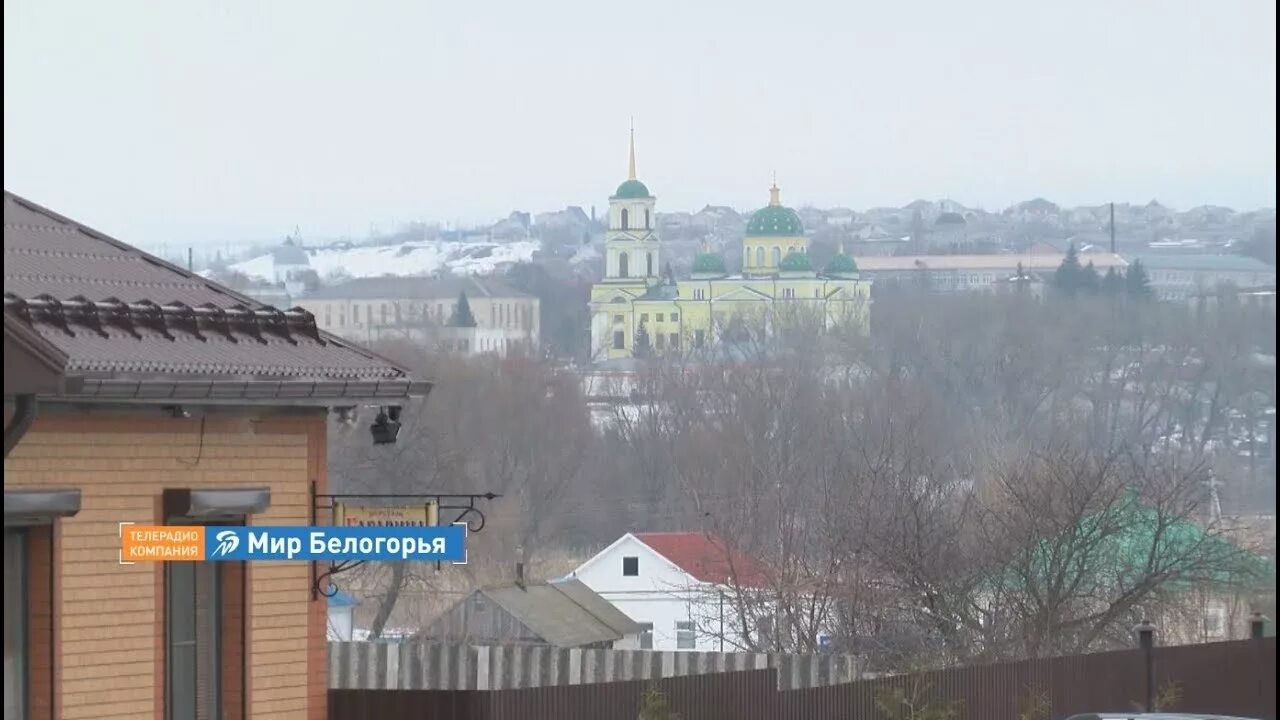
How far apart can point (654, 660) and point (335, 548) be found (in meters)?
8.73

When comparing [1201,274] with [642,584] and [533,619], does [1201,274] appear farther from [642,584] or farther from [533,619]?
[533,619]

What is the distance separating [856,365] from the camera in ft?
458

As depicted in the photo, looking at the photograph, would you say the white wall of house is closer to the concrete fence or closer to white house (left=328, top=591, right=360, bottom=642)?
white house (left=328, top=591, right=360, bottom=642)

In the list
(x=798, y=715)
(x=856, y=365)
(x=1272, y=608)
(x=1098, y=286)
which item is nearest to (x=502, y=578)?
(x=1272, y=608)

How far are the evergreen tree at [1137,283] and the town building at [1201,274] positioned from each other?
81cm

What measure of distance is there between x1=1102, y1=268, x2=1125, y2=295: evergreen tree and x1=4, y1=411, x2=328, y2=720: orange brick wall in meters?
143

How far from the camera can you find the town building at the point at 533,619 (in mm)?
38938

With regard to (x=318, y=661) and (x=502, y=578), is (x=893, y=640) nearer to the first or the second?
(x=318, y=661)

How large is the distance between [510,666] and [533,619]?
18.8 m

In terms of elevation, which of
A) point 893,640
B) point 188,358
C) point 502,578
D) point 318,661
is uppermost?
point 188,358

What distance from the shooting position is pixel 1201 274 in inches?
5768

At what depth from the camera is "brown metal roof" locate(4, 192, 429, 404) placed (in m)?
11.5

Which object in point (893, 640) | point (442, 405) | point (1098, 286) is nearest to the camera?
point (893, 640)

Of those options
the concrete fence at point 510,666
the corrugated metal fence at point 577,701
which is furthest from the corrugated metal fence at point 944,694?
the concrete fence at point 510,666
